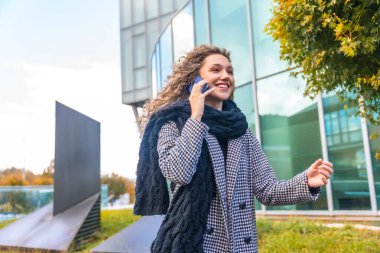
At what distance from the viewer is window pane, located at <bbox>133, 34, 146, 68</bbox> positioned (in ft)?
64.6

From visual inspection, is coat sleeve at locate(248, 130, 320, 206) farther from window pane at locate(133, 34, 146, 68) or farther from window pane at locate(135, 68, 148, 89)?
window pane at locate(133, 34, 146, 68)

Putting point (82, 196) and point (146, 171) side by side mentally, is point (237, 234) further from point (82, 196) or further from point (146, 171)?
point (82, 196)

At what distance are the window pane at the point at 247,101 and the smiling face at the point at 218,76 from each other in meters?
7.27

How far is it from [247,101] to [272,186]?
763 cm

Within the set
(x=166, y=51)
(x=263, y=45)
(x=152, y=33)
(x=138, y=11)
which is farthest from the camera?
(x=138, y=11)

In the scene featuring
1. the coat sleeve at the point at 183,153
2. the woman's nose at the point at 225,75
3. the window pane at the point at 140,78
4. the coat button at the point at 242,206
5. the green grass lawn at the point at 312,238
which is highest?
the window pane at the point at 140,78

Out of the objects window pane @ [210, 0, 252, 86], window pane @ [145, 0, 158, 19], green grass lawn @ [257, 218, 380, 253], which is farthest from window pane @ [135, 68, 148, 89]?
green grass lawn @ [257, 218, 380, 253]

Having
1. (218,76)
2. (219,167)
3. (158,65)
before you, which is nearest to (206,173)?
(219,167)

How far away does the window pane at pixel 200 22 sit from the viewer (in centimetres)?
1080

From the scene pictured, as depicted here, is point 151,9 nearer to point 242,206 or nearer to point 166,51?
point 166,51

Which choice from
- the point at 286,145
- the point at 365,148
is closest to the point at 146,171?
the point at 365,148

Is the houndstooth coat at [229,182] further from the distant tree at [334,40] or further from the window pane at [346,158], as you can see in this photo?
the window pane at [346,158]

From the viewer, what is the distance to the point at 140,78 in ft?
64.8

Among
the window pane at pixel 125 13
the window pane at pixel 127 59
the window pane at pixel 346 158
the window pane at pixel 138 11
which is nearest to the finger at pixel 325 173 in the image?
the window pane at pixel 346 158
